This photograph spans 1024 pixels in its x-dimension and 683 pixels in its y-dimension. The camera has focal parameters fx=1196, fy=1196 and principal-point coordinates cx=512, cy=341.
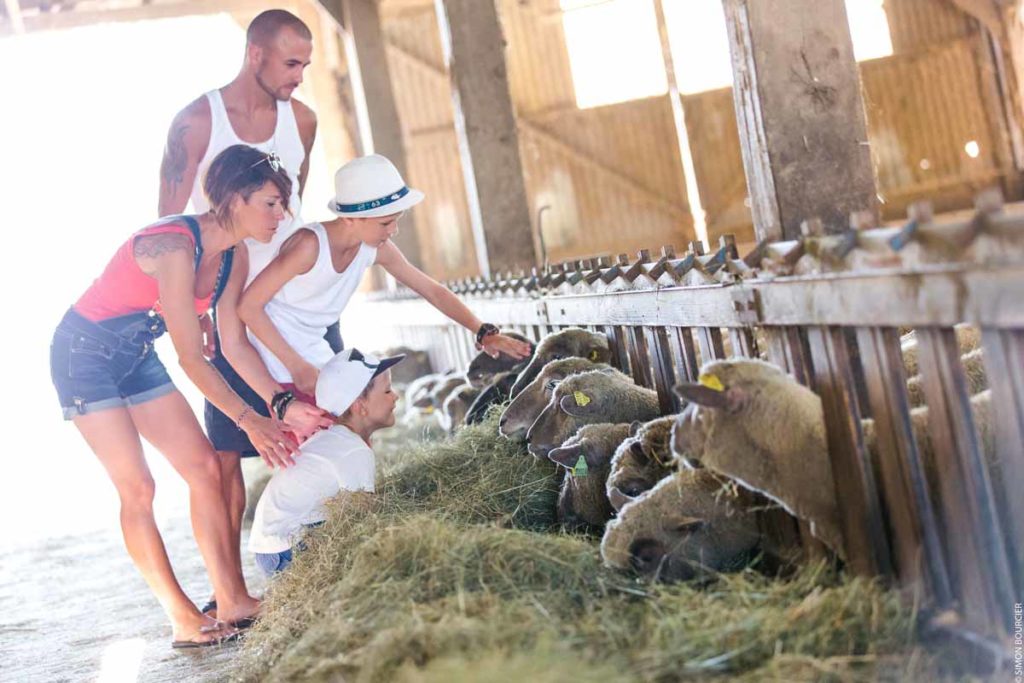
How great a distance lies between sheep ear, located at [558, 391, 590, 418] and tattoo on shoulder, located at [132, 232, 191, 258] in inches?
64.0

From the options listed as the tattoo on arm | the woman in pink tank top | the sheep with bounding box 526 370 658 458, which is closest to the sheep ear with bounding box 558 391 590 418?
the sheep with bounding box 526 370 658 458

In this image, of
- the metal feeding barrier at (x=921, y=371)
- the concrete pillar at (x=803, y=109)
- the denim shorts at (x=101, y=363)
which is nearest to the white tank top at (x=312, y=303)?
the denim shorts at (x=101, y=363)

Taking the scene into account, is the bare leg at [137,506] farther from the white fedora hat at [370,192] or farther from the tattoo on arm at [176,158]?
the white fedora hat at [370,192]

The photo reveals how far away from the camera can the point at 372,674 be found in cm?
297

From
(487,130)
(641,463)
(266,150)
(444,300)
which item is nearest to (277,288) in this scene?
(266,150)

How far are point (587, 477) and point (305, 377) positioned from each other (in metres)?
1.50

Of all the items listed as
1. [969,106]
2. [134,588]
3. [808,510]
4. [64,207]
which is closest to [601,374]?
[808,510]

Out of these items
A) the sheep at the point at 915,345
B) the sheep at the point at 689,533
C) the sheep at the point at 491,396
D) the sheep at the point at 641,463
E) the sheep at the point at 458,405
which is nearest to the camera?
the sheep at the point at 689,533

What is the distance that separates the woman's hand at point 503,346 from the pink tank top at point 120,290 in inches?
60.6

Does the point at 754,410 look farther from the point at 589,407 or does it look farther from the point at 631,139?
the point at 631,139

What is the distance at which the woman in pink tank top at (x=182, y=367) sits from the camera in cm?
473

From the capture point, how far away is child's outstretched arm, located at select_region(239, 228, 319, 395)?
507 cm

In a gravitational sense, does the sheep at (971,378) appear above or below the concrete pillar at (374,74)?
below

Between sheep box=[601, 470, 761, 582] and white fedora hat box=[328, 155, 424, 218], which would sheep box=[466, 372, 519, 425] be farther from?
sheep box=[601, 470, 761, 582]
